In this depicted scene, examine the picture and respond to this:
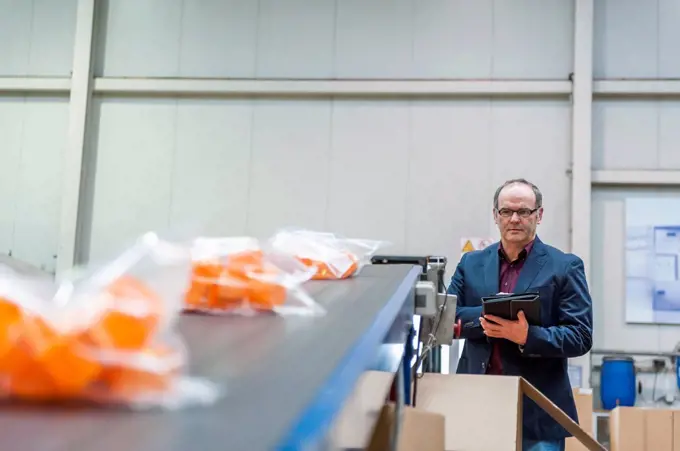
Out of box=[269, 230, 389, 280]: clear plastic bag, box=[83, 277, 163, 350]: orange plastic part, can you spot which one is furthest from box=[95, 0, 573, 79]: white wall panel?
box=[83, 277, 163, 350]: orange plastic part

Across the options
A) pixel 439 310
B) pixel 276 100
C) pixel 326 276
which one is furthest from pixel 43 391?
pixel 276 100

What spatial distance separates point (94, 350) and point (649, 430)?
3.15 m

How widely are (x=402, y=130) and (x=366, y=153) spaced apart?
27 centimetres

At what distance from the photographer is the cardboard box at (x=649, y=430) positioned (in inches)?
115

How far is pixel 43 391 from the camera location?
326 mm

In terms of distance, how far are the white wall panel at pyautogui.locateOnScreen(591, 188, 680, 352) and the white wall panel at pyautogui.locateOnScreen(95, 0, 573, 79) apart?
0.83m

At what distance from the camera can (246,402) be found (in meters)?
0.31

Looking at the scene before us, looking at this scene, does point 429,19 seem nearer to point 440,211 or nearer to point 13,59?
point 440,211

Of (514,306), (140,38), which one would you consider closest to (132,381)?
(514,306)

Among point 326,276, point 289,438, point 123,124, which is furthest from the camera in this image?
point 123,124

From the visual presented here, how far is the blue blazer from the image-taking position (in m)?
1.70

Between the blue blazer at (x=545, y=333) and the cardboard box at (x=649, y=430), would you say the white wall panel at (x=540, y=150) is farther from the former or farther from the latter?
the blue blazer at (x=545, y=333)

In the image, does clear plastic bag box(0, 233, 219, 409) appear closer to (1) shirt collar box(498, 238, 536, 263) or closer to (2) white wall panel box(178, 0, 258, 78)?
(1) shirt collar box(498, 238, 536, 263)

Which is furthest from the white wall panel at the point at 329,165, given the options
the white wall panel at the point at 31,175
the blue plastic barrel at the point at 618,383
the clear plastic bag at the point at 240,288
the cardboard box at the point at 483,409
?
the clear plastic bag at the point at 240,288
